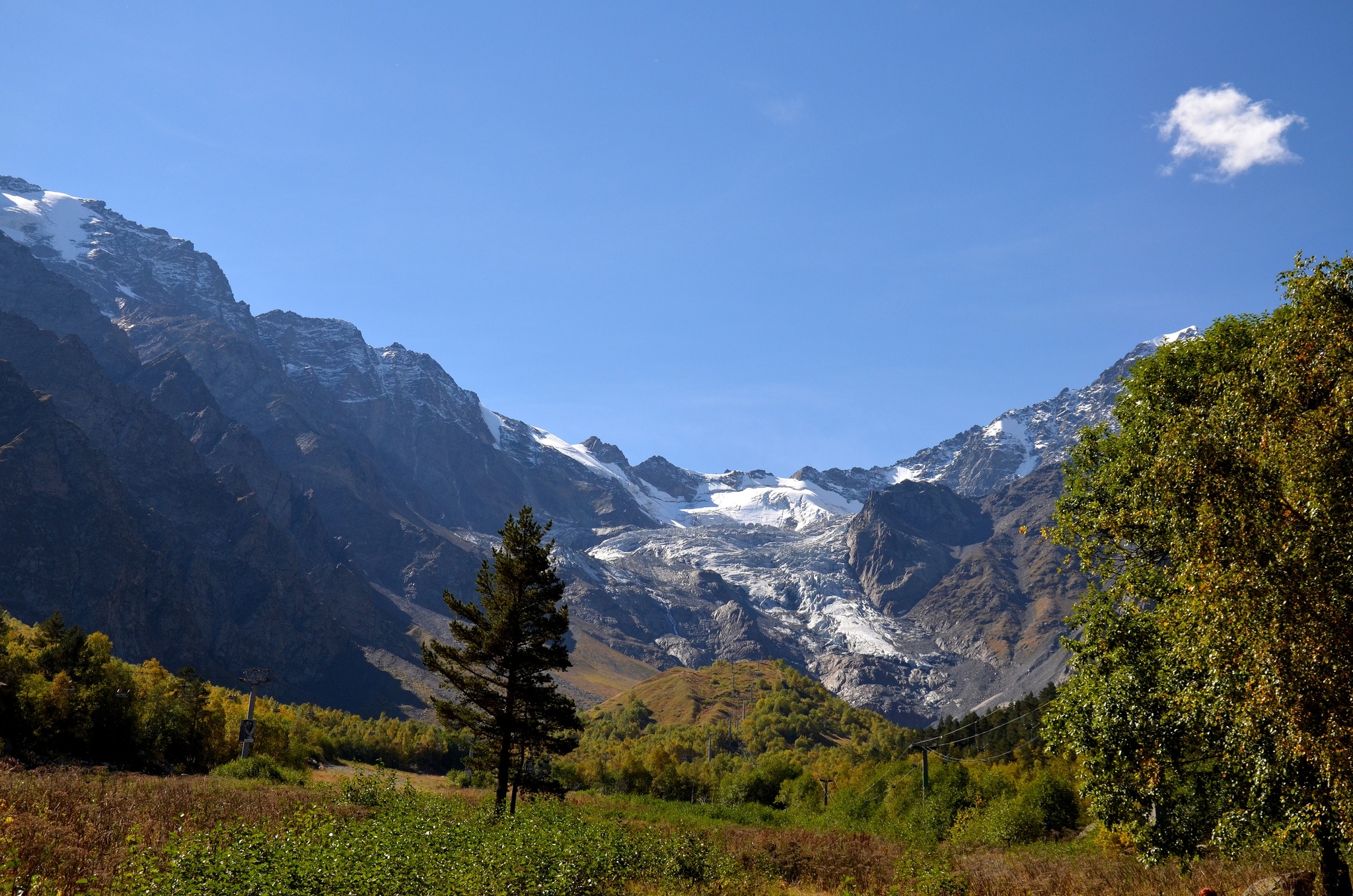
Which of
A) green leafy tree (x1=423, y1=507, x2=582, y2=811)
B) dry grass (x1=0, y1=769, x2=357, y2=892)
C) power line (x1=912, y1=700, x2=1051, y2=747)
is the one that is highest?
green leafy tree (x1=423, y1=507, x2=582, y2=811)

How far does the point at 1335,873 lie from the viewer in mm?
15789

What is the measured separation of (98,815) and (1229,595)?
24.4 metres

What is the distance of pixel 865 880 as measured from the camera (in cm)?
3072

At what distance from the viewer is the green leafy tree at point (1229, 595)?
1227 centimetres

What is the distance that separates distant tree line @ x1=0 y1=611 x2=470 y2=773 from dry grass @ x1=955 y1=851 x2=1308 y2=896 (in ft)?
77.0

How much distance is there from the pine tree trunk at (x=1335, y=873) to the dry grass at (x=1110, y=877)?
17.5 ft

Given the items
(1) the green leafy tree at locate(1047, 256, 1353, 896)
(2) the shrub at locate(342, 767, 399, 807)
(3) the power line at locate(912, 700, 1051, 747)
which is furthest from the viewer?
(3) the power line at locate(912, 700, 1051, 747)

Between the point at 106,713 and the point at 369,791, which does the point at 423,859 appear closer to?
the point at 369,791

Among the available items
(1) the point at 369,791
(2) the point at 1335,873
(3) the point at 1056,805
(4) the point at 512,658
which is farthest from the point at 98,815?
(3) the point at 1056,805

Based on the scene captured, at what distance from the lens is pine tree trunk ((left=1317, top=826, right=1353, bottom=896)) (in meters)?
15.5

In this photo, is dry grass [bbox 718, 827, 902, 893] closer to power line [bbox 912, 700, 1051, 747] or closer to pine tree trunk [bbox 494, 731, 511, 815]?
pine tree trunk [bbox 494, 731, 511, 815]

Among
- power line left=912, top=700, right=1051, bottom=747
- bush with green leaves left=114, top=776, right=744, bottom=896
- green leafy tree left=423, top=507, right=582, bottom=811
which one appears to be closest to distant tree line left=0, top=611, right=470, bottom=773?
green leafy tree left=423, top=507, right=582, bottom=811

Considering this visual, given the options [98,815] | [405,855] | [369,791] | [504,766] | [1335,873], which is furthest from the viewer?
[504,766]

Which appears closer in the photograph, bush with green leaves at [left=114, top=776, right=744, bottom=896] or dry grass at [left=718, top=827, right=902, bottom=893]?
bush with green leaves at [left=114, top=776, right=744, bottom=896]
